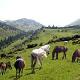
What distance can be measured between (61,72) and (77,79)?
5127 mm

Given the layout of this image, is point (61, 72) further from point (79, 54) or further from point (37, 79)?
point (79, 54)

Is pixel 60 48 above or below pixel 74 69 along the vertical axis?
above

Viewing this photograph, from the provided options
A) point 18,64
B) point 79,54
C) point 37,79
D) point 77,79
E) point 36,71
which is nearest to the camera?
point 77,79

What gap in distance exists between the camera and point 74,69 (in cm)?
3269

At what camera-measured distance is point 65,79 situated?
27406 mm

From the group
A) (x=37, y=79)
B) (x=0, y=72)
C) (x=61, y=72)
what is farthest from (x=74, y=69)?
(x=0, y=72)

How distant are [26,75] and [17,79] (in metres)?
2.09

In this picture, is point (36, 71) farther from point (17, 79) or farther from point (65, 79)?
point (65, 79)

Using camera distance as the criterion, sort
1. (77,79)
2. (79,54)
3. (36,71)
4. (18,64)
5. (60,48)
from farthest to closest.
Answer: (60,48)
(79,54)
(36,71)
(18,64)
(77,79)

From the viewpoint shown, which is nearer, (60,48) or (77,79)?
(77,79)

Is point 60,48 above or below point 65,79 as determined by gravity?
above

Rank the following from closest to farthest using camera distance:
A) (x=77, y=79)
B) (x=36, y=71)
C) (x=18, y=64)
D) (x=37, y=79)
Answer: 1. (x=77, y=79)
2. (x=37, y=79)
3. (x=18, y=64)
4. (x=36, y=71)

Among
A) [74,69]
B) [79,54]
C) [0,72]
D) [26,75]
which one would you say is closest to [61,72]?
[74,69]

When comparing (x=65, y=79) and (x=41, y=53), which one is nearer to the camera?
(x=65, y=79)
